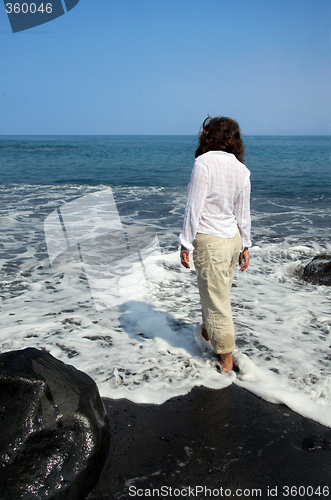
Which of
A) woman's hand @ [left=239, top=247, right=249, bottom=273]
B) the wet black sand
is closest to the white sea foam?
the wet black sand

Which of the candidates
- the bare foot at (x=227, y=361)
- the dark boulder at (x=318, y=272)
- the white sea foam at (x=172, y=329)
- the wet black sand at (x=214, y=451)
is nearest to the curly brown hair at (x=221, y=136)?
the bare foot at (x=227, y=361)

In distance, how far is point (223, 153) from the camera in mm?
2912

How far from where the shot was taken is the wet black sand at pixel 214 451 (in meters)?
2.14

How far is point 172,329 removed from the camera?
423cm

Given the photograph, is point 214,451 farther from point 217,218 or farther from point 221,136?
point 221,136

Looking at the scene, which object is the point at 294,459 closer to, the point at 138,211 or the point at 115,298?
the point at 115,298

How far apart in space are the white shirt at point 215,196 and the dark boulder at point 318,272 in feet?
11.1

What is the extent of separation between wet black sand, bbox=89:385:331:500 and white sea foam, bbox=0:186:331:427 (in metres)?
0.17

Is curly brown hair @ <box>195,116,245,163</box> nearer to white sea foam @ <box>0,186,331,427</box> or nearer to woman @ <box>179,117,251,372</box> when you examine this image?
woman @ <box>179,117,251,372</box>

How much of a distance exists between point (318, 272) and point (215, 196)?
12.5 ft

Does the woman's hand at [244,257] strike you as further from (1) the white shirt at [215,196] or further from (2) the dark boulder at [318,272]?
(2) the dark boulder at [318,272]

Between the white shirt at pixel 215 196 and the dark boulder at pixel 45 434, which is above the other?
the white shirt at pixel 215 196

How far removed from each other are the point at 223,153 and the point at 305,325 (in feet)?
8.18

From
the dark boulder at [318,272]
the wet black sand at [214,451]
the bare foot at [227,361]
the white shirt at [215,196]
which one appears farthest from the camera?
the dark boulder at [318,272]
